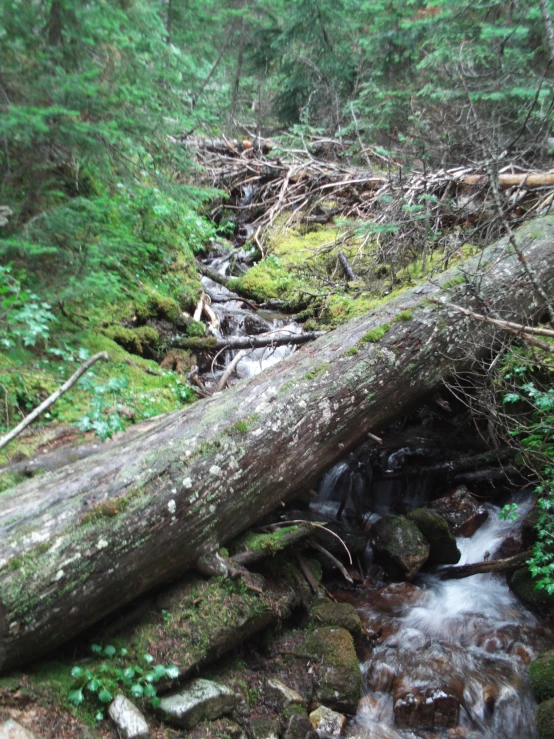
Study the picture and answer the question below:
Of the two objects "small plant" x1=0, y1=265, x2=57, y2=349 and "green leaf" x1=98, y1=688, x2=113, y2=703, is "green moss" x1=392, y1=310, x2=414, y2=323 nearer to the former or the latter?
"small plant" x1=0, y1=265, x2=57, y2=349

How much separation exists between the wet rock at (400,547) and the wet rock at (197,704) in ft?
7.03

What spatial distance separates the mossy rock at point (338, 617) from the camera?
3.52m

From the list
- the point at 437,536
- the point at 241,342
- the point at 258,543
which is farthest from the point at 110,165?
the point at 437,536

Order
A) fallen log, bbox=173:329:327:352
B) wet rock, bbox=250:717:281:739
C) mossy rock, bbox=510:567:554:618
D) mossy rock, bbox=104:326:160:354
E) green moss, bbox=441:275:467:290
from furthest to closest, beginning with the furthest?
1. fallen log, bbox=173:329:327:352
2. mossy rock, bbox=104:326:160:354
3. green moss, bbox=441:275:467:290
4. mossy rock, bbox=510:567:554:618
5. wet rock, bbox=250:717:281:739

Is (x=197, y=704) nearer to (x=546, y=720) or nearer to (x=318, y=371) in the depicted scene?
(x=546, y=720)

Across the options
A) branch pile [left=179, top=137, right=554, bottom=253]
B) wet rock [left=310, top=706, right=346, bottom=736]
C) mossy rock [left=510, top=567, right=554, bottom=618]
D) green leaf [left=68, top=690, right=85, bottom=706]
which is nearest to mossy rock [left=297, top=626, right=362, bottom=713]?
wet rock [left=310, top=706, right=346, bottom=736]

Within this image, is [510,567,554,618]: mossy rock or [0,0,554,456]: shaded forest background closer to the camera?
[0,0,554,456]: shaded forest background

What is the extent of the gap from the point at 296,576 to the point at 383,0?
11126mm

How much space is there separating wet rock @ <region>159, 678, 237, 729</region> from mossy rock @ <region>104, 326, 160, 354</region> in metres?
3.83

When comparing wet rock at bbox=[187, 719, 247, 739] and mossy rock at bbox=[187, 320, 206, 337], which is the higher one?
mossy rock at bbox=[187, 320, 206, 337]

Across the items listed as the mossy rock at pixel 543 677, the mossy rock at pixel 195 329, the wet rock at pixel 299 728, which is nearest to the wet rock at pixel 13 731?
the wet rock at pixel 299 728

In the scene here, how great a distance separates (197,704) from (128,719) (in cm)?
42

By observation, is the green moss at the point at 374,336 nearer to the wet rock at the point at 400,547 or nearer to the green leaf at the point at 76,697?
the wet rock at the point at 400,547

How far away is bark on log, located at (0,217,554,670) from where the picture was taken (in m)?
2.47
